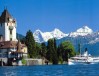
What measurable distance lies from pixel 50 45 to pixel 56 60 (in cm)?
571

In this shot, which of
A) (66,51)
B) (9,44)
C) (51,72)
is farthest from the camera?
(66,51)

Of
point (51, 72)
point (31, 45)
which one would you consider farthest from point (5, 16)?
point (51, 72)

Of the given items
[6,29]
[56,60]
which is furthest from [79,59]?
[6,29]

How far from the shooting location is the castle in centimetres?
17050

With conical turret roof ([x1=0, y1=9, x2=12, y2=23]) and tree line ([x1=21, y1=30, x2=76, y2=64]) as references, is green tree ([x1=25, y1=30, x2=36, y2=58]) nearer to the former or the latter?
tree line ([x1=21, y1=30, x2=76, y2=64])

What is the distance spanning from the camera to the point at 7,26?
192375mm

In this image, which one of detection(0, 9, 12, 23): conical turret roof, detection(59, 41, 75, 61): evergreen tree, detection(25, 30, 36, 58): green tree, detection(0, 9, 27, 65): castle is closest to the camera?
detection(0, 9, 27, 65): castle

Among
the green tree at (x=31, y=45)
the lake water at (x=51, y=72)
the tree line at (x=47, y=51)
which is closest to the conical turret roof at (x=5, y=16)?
the tree line at (x=47, y=51)

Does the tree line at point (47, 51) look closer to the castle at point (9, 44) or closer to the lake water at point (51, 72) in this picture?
the castle at point (9, 44)

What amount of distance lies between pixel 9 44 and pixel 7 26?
15.6m

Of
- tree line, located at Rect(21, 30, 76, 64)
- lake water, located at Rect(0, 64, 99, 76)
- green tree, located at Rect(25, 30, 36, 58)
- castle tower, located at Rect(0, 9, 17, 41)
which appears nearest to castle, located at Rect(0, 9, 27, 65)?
castle tower, located at Rect(0, 9, 17, 41)

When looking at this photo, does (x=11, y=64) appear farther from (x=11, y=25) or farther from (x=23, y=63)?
(x=11, y=25)

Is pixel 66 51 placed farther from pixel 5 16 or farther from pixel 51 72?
pixel 51 72

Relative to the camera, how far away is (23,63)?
169875 millimetres
